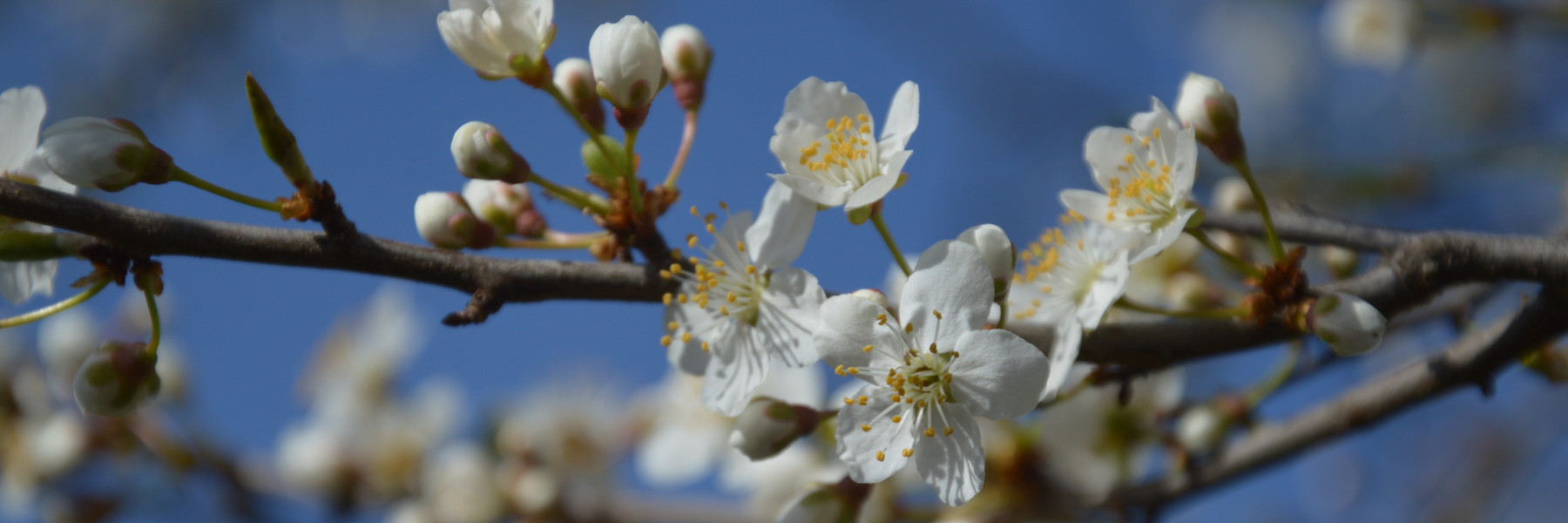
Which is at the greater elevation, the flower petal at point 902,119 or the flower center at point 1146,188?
the flower petal at point 902,119

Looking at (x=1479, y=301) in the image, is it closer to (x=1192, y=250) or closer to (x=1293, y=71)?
(x=1192, y=250)

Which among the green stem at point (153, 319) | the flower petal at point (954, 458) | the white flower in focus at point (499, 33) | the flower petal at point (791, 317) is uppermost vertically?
the white flower in focus at point (499, 33)

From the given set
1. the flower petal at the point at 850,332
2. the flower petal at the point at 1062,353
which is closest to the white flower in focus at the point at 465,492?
the flower petal at the point at 850,332

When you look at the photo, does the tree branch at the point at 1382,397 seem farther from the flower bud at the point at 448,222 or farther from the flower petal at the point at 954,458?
the flower bud at the point at 448,222

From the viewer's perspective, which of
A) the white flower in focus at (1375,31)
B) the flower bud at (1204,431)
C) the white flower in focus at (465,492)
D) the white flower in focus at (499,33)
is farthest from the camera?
the white flower in focus at (1375,31)

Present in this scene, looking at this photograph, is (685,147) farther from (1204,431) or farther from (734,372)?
(1204,431)

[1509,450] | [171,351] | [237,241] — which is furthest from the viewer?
[1509,450]

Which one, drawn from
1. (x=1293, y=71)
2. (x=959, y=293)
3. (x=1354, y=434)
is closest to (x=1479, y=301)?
(x=1354, y=434)

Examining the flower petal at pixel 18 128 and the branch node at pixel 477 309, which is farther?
the flower petal at pixel 18 128
